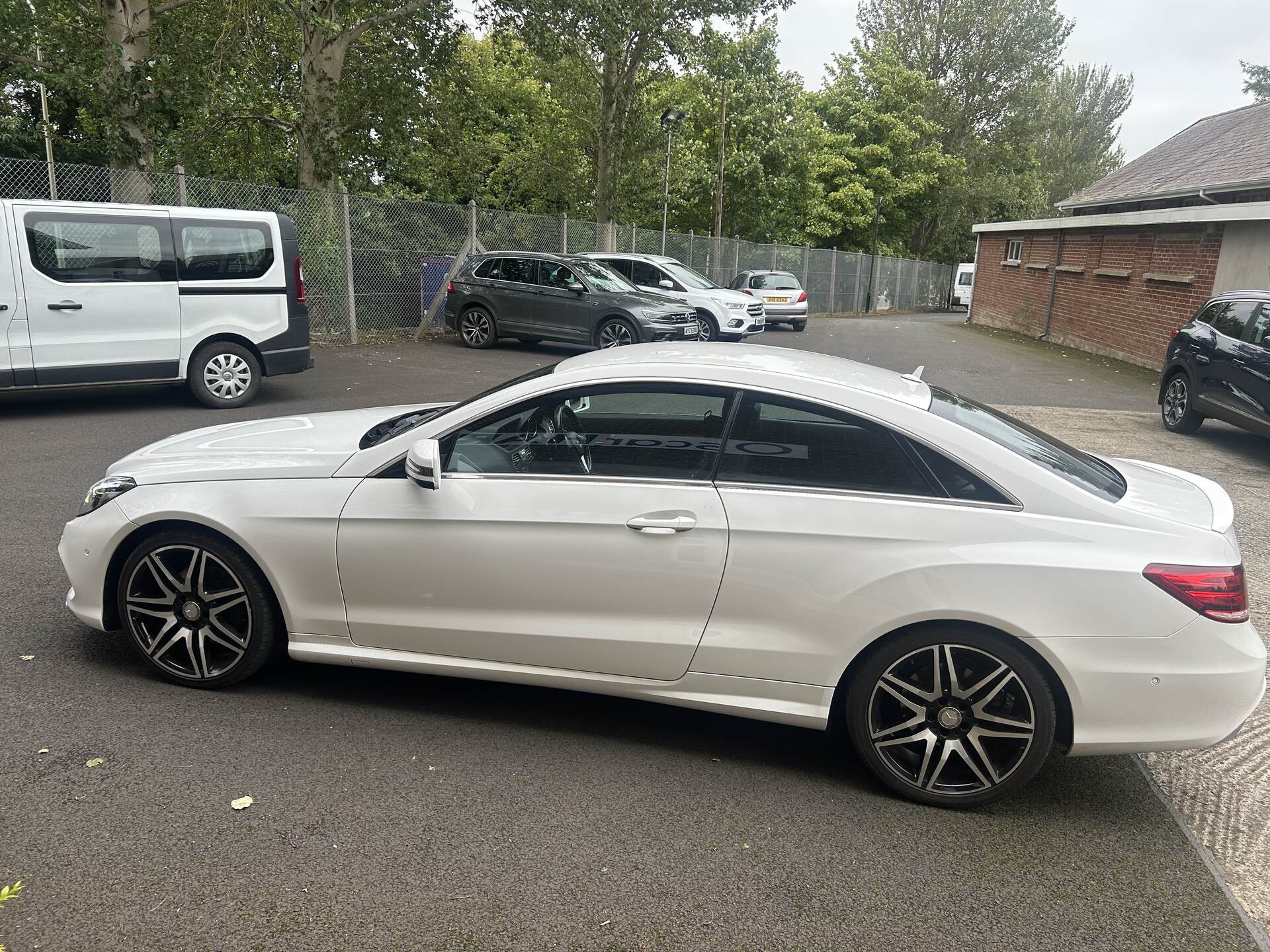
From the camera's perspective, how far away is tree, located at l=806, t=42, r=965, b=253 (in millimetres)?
44594

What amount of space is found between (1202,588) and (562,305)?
45.5 ft

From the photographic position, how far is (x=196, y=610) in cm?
374

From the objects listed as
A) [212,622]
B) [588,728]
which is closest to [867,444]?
[588,728]

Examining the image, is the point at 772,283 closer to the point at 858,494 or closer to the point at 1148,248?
the point at 1148,248

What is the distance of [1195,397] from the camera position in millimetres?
10438

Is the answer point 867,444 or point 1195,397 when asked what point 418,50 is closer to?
point 1195,397

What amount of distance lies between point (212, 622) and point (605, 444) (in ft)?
5.66

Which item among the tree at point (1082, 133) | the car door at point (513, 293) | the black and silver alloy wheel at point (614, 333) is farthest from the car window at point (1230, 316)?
the tree at point (1082, 133)

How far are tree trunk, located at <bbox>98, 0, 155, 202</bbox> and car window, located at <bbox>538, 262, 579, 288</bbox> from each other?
614 cm

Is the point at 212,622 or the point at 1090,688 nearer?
the point at 1090,688

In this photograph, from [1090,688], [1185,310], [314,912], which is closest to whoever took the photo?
[314,912]

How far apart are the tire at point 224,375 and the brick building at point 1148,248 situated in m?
14.7

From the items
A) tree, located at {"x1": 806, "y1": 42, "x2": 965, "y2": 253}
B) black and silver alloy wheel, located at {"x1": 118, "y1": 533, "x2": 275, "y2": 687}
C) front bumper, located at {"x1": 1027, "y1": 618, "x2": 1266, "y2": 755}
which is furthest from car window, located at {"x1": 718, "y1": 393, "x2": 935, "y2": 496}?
tree, located at {"x1": 806, "y1": 42, "x2": 965, "y2": 253}

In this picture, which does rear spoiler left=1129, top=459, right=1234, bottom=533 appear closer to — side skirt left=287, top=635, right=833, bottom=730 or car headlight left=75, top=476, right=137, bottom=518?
side skirt left=287, top=635, right=833, bottom=730
